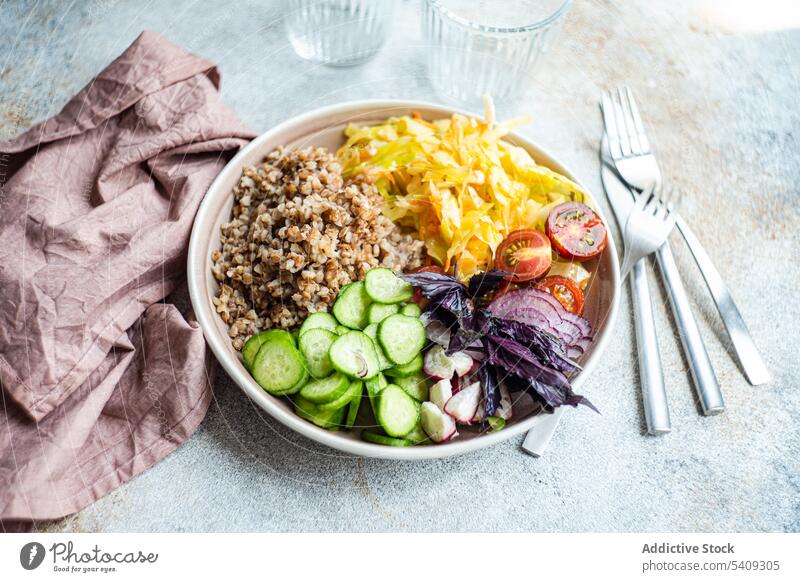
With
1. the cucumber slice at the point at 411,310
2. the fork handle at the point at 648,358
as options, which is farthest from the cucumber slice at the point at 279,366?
the fork handle at the point at 648,358

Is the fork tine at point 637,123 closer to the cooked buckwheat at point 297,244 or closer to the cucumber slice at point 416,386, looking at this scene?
the cooked buckwheat at point 297,244

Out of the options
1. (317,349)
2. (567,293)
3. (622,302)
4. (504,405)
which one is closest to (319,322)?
(317,349)

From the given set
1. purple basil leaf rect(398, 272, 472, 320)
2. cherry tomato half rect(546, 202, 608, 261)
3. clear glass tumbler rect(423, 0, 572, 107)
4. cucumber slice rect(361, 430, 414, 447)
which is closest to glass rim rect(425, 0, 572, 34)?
clear glass tumbler rect(423, 0, 572, 107)

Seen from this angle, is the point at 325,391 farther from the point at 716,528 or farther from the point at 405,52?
the point at 405,52

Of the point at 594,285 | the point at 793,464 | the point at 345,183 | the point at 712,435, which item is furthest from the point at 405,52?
the point at 793,464

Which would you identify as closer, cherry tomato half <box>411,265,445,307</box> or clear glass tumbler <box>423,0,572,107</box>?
cherry tomato half <box>411,265,445,307</box>

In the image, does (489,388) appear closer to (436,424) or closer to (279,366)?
(436,424)

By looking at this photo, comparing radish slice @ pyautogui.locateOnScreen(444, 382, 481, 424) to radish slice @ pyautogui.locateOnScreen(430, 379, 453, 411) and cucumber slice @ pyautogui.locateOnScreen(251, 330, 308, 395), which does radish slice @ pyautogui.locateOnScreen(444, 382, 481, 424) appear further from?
cucumber slice @ pyautogui.locateOnScreen(251, 330, 308, 395)
